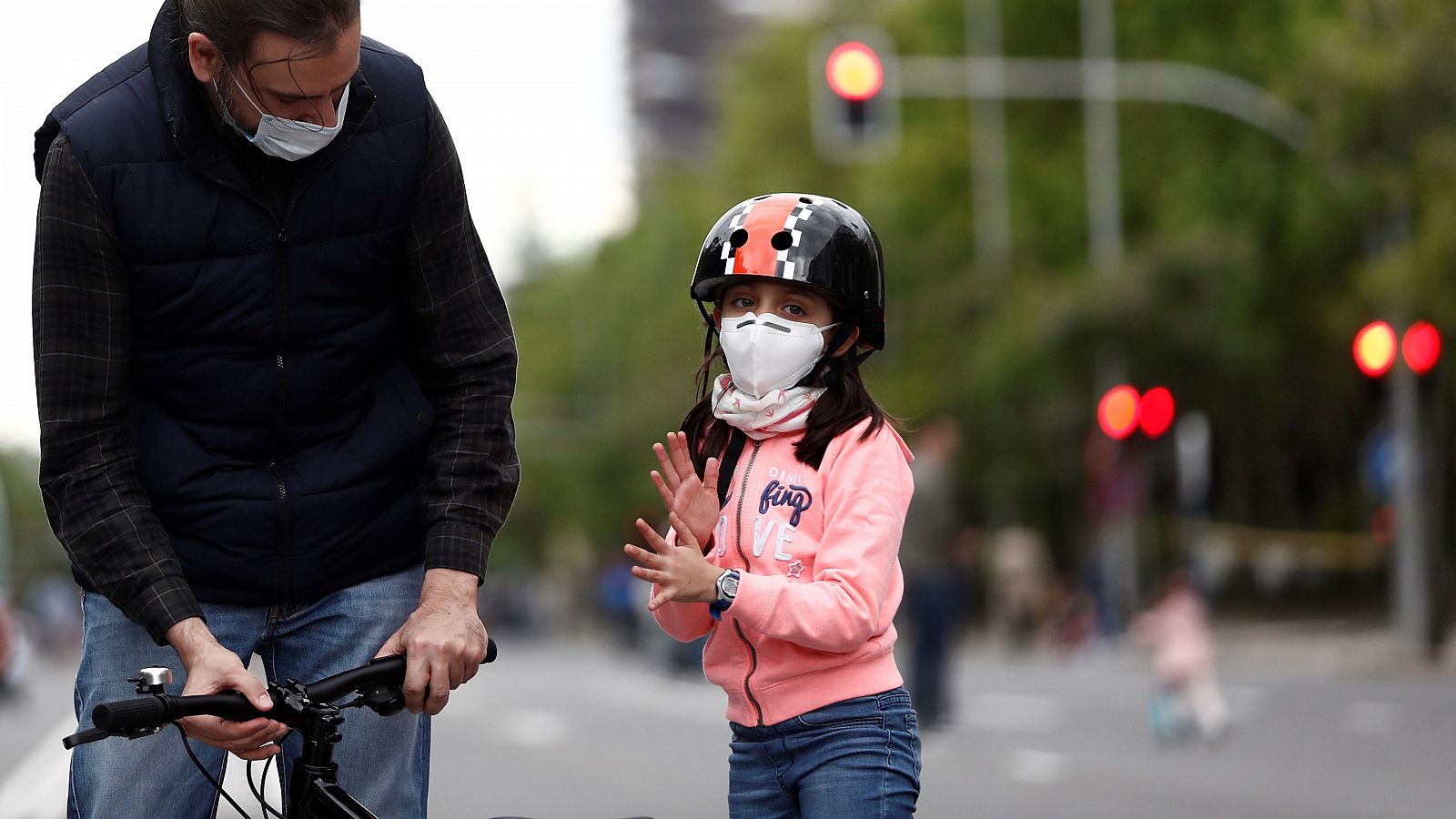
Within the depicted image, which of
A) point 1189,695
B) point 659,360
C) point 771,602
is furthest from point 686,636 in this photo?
point 659,360

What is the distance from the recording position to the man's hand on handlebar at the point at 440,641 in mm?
3207

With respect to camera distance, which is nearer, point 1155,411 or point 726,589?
point 726,589

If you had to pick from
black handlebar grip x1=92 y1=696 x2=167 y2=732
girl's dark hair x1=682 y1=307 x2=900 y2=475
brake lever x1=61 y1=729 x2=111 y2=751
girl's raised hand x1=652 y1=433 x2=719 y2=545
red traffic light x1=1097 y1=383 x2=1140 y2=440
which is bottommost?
brake lever x1=61 y1=729 x2=111 y2=751

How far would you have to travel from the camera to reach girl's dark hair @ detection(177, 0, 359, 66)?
3125mm

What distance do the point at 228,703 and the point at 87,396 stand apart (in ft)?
2.00

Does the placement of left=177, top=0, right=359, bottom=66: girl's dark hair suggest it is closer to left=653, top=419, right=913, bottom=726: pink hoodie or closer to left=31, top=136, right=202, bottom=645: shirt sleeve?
left=31, top=136, right=202, bottom=645: shirt sleeve

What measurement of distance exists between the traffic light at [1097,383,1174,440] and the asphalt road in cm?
720

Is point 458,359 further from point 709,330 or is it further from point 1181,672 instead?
point 1181,672

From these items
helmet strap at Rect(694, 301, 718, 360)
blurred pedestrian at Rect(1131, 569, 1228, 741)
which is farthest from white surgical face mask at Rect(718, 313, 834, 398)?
blurred pedestrian at Rect(1131, 569, 1228, 741)

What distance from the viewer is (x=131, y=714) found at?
109 inches

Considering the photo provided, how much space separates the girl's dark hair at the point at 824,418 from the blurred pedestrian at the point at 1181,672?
376 inches

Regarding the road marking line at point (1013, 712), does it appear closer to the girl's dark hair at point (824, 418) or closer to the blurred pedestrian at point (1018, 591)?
the girl's dark hair at point (824, 418)

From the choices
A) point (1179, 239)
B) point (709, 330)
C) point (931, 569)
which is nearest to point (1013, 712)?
point (931, 569)

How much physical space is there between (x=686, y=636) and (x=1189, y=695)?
9761 millimetres
